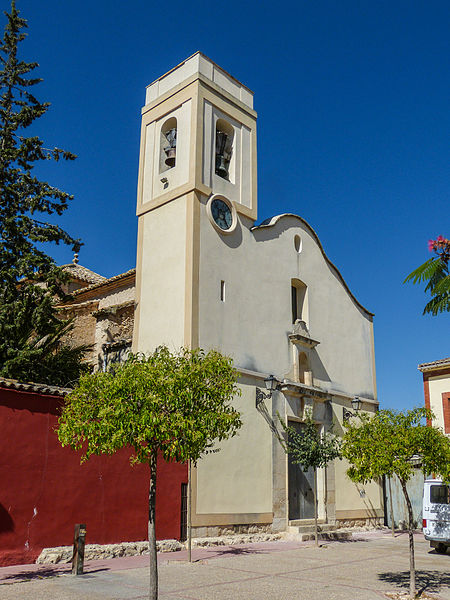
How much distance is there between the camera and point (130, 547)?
12.5 metres

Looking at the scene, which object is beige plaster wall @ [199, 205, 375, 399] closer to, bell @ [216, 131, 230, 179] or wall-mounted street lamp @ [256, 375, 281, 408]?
wall-mounted street lamp @ [256, 375, 281, 408]

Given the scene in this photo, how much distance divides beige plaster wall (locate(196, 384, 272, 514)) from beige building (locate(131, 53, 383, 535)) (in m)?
0.04

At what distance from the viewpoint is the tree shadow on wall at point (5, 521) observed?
10.6m

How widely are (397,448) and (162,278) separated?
9557mm

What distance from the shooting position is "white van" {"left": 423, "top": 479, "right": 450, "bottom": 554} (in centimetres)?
1340

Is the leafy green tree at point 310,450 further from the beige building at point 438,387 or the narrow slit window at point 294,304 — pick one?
the beige building at point 438,387

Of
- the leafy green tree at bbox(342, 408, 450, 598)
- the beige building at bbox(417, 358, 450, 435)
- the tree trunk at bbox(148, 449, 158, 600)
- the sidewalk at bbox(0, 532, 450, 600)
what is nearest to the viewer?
the tree trunk at bbox(148, 449, 158, 600)

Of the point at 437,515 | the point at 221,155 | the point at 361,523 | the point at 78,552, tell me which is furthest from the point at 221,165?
the point at 361,523

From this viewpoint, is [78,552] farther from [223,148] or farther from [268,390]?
[223,148]

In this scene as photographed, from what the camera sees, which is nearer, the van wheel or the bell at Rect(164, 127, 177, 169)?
the van wheel

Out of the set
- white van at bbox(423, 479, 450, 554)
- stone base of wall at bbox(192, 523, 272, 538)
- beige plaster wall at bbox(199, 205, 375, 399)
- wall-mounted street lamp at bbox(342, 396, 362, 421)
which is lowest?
stone base of wall at bbox(192, 523, 272, 538)

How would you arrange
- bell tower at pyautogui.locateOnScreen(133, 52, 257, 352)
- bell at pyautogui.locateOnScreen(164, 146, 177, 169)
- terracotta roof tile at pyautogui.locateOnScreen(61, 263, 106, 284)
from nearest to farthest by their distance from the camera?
bell tower at pyautogui.locateOnScreen(133, 52, 257, 352), bell at pyautogui.locateOnScreen(164, 146, 177, 169), terracotta roof tile at pyautogui.locateOnScreen(61, 263, 106, 284)

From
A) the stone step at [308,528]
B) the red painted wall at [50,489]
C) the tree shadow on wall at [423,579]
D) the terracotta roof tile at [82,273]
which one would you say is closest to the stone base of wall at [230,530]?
the stone step at [308,528]

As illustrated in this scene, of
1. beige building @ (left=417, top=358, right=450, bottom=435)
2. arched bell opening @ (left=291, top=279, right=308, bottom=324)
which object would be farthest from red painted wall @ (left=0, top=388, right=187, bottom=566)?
beige building @ (left=417, top=358, right=450, bottom=435)
